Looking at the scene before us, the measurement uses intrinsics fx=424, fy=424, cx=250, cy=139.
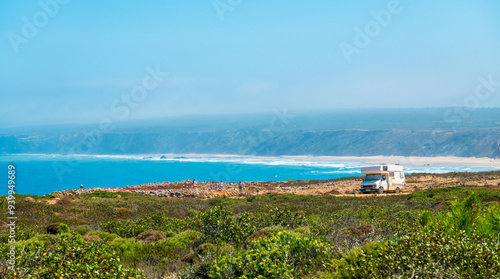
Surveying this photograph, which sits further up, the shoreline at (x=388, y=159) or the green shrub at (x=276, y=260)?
the green shrub at (x=276, y=260)

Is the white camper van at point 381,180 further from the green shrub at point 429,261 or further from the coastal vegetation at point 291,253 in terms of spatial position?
the green shrub at point 429,261

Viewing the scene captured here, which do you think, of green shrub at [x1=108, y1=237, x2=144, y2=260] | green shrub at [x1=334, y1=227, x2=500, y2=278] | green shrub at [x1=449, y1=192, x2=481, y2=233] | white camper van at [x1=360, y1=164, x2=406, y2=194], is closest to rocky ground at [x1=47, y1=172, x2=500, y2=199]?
white camper van at [x1=360, y1=164, x2=406, y2=194]

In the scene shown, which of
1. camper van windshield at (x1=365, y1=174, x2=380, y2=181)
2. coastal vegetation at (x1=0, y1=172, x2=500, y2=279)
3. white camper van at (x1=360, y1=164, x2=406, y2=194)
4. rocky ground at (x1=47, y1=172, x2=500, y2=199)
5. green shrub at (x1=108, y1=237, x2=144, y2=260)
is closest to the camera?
coastal vegetation at (x1=0, y1=172, x2=500, y2=279)

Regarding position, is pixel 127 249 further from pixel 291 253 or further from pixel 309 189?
pixel 309 189

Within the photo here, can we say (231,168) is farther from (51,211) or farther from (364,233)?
(364,233)

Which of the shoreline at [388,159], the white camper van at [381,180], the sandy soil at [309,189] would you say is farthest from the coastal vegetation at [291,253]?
the shoreline at [388,159]

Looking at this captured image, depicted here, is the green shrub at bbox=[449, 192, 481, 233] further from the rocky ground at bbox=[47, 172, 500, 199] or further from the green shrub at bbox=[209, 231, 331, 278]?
the rocky ground at bbox=[47, 172, 500, 199]

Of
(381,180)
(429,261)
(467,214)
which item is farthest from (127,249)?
(381,180)

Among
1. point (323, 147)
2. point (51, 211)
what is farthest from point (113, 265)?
point (323, 147)

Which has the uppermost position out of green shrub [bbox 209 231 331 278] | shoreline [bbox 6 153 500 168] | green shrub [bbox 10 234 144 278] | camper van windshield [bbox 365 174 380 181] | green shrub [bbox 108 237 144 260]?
green shrub [bbox 10 234 144 278]
